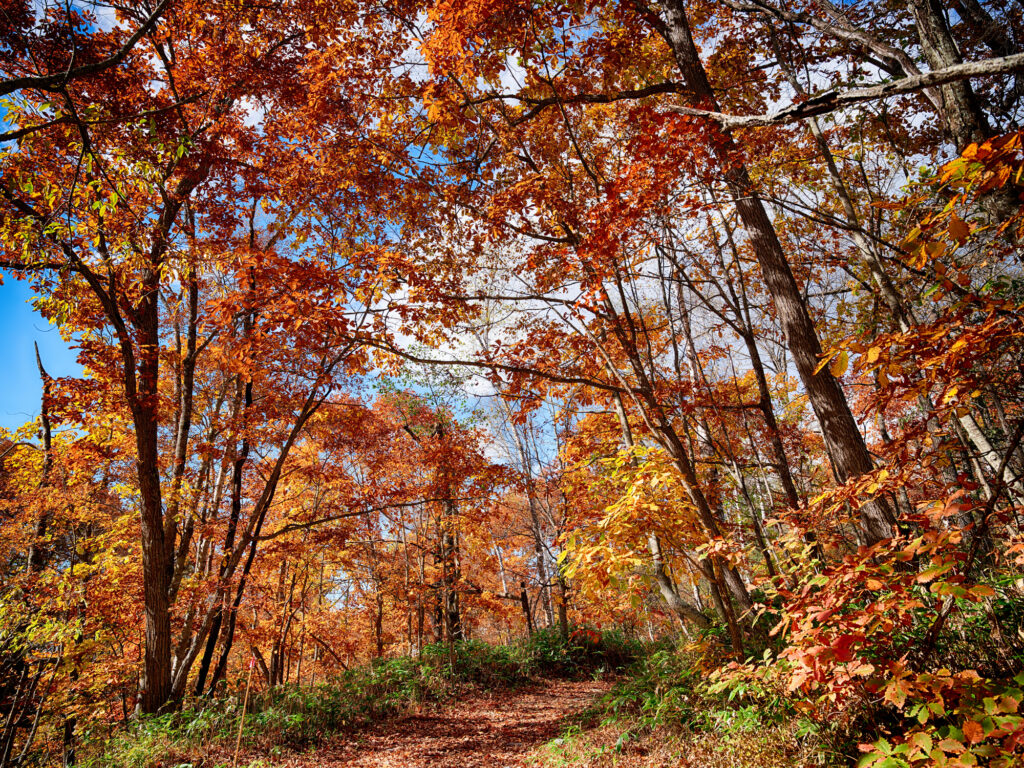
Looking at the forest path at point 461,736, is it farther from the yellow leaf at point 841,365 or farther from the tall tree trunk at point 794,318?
the yellow leaf at point 841,365

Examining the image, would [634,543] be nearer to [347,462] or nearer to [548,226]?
[548,226]

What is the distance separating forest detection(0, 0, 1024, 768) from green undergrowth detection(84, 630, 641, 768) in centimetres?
7

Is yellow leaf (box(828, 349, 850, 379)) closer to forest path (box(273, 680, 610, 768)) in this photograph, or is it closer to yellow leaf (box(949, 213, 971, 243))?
yellow leaf (box(949, 213, 971, 243))

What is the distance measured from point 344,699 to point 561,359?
6.80 m

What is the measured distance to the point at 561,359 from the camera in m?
6.37

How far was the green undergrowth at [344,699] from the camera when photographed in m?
5.38

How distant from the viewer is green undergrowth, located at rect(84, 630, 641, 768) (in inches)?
212

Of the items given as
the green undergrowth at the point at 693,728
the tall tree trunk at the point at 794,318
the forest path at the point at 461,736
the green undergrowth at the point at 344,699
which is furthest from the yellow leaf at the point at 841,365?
the green undergrowth at the point at 344,699

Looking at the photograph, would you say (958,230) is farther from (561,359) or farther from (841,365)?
(561,359)

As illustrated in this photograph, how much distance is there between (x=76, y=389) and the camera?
6305 mm

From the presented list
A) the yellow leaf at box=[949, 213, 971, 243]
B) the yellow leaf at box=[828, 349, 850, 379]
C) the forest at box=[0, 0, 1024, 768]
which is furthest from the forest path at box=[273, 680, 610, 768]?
the yellow leaf at box=[949, 213, 971, 243]

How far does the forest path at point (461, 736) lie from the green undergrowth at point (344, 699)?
1.19 ft

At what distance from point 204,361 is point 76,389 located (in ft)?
14.6

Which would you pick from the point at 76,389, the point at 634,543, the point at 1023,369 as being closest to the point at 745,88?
the point at 1023,369
